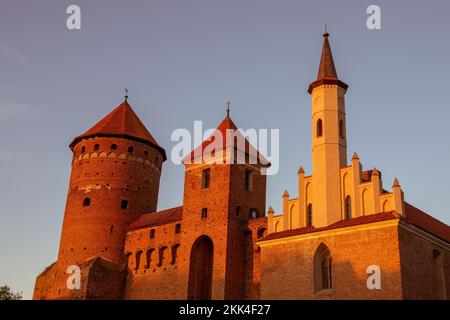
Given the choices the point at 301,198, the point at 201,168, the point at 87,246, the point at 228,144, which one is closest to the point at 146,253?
the point at 87,246

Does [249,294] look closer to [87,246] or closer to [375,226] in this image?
[375,226]

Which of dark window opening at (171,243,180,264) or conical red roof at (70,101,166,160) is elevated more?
conical red roof at (70,101,166,160)

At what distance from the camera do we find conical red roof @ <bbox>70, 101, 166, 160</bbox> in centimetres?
3512

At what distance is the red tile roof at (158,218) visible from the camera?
104 ft

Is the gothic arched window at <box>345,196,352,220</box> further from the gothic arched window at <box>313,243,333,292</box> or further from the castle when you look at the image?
the gothic arched window at <box>313,243,333,292</box>

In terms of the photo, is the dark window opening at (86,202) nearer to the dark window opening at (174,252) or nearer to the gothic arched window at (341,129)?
the dark window opening at (174,252)

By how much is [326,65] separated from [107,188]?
49.0ft

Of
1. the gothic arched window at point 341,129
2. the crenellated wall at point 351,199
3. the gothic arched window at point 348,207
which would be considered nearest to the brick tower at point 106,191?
the crenellated wall at point 351,199

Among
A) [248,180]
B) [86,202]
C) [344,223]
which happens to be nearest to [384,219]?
[344,223]

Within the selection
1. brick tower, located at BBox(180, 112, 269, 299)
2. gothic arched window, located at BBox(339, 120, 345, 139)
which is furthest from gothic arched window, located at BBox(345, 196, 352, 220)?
brick tower, located at BBox(180, 112, 269, 299)

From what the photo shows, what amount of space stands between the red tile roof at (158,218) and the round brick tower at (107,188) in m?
0.58

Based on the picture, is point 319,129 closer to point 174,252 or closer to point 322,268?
point 322,268

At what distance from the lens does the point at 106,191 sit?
111 feet

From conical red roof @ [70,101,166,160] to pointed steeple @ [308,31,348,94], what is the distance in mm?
13218
